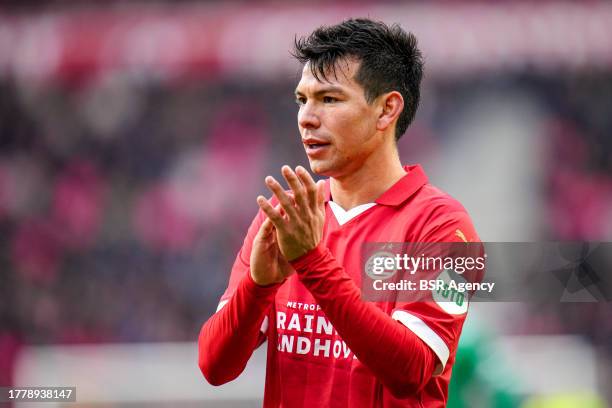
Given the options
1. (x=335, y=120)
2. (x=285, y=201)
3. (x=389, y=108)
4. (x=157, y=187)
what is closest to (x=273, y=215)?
(x=285, y=201)

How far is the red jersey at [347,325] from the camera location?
5.94ft

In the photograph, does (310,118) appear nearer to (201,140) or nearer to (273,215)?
(273,215)

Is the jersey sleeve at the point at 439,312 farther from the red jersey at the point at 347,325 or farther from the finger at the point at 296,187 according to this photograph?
the finger at the point at 296,187

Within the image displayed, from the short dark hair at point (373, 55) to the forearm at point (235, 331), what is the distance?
557 mm

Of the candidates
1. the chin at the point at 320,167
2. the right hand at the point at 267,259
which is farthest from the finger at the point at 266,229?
the chin at the point at 320,167

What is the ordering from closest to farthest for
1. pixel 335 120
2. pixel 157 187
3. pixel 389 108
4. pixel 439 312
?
pixel 439 312, pixel 335 120, pixel 389 108, pixel 157 187

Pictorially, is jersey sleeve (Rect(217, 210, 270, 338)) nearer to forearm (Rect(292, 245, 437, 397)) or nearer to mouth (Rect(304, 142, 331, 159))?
mouth (Rect(304, 142, 331, 159))

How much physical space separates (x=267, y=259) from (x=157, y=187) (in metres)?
4.19

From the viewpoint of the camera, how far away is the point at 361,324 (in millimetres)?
1790

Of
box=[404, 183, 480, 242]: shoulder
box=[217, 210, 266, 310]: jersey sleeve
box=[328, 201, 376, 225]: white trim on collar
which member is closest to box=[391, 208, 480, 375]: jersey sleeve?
box=[404, 183, 480, 242]: shoulder

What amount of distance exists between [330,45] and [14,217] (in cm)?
436

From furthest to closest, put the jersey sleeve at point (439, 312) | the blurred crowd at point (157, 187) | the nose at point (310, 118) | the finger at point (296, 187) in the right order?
1. the blurred crowd at point (157, 187)
2. the nose at point (310, 118)
3. the jersey sleeve at point (439, 312)
4. the finger at point (296, 187)

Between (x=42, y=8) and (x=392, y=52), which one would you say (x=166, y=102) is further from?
(x=392, y=52)

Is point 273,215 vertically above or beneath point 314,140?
beneath
